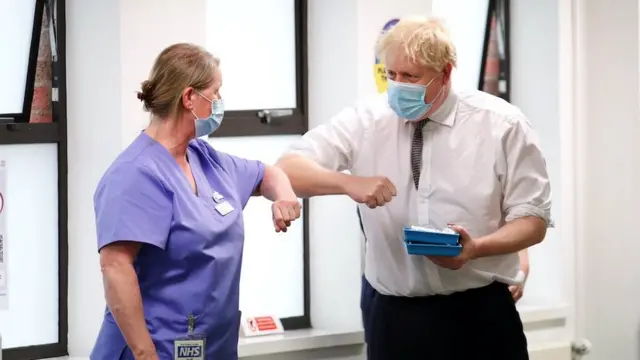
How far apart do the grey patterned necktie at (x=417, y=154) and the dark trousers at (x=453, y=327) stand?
328mm

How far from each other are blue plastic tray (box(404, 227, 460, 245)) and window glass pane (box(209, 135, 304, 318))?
115cm

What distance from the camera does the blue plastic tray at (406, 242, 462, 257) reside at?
2.38 meters

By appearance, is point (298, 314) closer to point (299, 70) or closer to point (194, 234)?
point (299, 70)

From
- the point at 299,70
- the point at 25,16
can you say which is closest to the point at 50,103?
the point at 25,16

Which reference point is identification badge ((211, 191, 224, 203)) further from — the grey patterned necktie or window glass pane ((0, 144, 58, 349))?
window glass pane ((0, 144, 58, 349))

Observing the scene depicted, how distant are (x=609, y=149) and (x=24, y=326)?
2274 millimetres

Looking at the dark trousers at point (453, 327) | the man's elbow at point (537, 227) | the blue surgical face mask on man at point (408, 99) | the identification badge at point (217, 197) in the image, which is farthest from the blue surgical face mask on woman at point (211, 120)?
the man's elbow at point (537, 227)

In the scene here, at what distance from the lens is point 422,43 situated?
245cm

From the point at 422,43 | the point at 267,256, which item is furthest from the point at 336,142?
the point at 267,256

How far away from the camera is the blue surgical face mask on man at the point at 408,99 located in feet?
8.13

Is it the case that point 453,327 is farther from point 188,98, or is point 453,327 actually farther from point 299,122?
point 299,122

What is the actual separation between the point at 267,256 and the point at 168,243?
1.35 metres

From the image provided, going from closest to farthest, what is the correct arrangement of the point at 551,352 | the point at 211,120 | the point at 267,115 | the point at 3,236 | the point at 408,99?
the point at 211,120
the point at 408,99
the point at 3,236
the point at 267,115
the point at 551,352

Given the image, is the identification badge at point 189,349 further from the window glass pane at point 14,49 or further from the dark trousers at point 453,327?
the window glass pane at point 14,49
